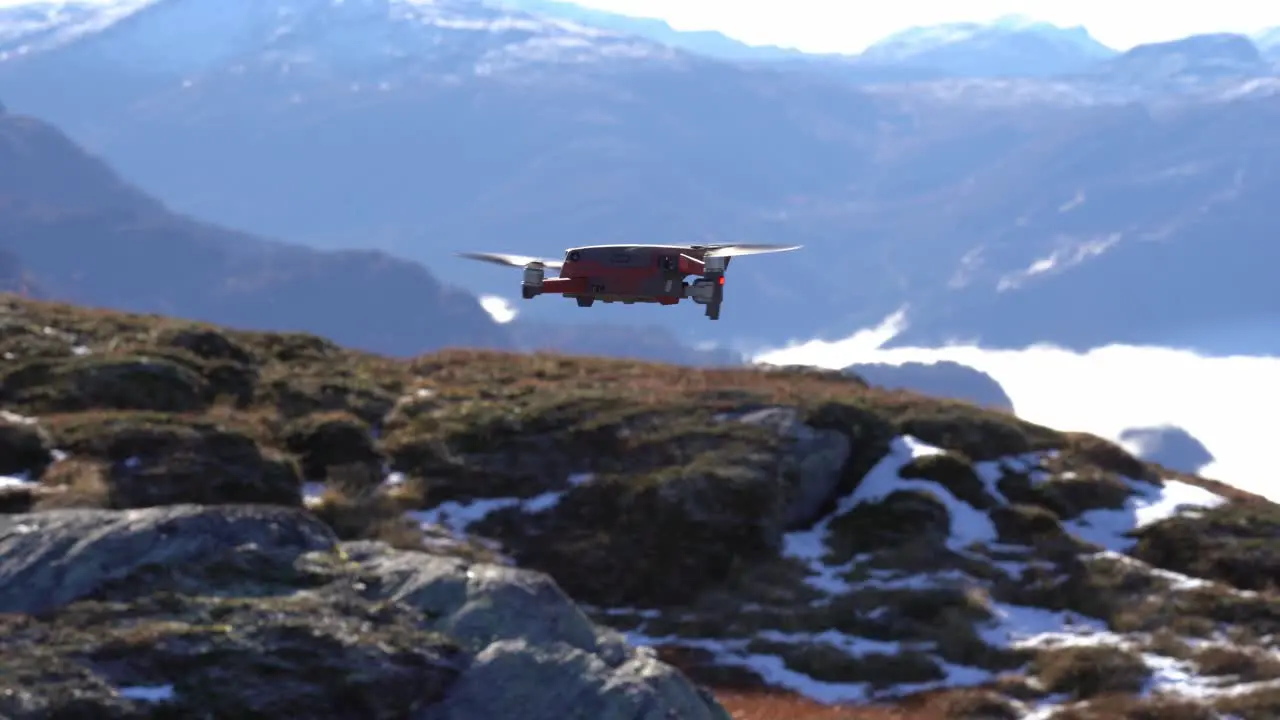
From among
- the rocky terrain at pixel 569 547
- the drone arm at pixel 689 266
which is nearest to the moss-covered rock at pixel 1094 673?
the rocky terrain at pixel 569 547

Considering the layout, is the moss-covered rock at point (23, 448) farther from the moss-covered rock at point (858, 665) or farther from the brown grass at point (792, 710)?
the moss-covered rock at point (858, 665)

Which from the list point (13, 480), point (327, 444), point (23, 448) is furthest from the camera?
point (327, 444)

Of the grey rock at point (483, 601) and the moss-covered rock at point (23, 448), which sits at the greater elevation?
the grey rock at point (483, 601)

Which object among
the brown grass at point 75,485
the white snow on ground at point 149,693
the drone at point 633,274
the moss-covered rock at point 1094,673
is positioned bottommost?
the moss-covered rock at point 1094,673

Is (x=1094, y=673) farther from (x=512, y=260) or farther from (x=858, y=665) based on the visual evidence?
(x=512, y=260)

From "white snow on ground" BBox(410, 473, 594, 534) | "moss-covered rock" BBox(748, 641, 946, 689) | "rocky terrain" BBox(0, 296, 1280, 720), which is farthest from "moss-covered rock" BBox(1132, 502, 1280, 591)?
"white snow on ground" BBox(410, 473, 594, 534)

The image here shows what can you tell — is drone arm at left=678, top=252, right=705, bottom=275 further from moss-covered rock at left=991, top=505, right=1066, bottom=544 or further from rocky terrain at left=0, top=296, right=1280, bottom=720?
moss-covered rock at left=991, top=505, right=1066, bottom=544

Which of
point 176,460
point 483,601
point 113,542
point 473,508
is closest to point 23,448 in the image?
point 176,460
